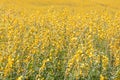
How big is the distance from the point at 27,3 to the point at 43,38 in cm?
1240

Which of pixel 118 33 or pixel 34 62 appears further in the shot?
pixel 118 33

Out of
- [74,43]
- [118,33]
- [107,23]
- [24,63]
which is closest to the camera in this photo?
[24,63]

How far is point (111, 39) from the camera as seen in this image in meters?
6.99

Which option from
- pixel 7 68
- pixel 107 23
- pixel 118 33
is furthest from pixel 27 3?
pixel 7 68

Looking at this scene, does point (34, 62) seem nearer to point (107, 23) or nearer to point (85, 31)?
point (85, 31)

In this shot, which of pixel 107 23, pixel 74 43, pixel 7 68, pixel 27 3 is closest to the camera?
pixel 7 68

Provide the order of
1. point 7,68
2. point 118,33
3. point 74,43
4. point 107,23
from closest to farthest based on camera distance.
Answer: point 7,68 < point 74,43 < point 118,33 < point 107,23

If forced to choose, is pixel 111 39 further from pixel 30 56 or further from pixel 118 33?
pixel 30 56

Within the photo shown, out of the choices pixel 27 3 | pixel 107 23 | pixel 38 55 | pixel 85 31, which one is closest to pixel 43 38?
pixel 38 55

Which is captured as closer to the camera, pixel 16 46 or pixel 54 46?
pixel 16 46

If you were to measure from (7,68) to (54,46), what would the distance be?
1.87 metres

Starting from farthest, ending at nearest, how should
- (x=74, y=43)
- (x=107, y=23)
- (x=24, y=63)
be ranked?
(x=107, y=23)
(x=74, y=43)
(x=24, y=63)

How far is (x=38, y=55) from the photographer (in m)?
5.39

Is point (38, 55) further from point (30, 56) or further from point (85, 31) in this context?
point (85, 31)
